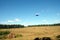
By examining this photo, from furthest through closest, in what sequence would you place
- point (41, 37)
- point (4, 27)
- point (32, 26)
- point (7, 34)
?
point (4, 27)
point (32, 26)
point (7, 34)
point (41, 37)

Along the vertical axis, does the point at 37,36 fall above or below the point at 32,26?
below

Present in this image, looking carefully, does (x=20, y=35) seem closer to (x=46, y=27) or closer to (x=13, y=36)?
(x=13, y=36)

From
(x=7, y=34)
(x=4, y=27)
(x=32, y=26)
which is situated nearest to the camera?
(x=7, y=34)

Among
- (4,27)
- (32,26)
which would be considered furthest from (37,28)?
(4,27)

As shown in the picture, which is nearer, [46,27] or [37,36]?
[37,36]

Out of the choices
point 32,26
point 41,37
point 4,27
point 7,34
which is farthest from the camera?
point 4,27

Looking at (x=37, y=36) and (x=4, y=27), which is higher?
(x=4, y=27)

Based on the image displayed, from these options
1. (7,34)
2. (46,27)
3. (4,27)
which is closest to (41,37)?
(46,27)

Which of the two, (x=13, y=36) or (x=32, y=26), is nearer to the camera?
(x=13, y=36)

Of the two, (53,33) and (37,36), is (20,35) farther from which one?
(53,33)
